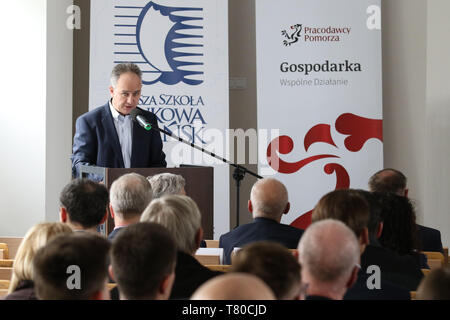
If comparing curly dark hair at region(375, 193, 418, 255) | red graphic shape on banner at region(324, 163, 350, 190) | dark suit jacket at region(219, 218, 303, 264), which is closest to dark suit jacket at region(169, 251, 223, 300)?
dark suit jacket at region(219, 218, 303, 264)

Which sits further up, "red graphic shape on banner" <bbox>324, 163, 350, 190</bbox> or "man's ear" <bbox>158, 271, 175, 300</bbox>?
"red graphic shape on banner" <bbox>324, 163, 350, 190</bbox>

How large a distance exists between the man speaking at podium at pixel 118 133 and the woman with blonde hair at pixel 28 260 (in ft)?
8.10

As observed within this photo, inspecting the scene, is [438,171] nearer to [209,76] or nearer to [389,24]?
[389,24]

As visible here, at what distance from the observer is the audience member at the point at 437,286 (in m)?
1.72

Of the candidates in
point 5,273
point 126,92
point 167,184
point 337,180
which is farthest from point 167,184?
point 337,180

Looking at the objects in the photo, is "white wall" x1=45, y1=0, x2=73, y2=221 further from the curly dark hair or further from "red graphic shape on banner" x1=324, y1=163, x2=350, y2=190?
the curly dark hair

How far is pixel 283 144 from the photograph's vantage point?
7574 millimetres

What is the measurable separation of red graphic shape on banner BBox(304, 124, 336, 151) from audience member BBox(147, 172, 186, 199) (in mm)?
3402

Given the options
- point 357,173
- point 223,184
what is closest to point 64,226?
point 223,184

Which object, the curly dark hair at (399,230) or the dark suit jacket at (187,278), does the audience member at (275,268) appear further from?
the curly dark hair at (399,230)

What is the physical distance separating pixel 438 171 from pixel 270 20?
243 centimetres

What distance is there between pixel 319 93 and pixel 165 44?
5.73 feet

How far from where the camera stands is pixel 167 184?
436 cm

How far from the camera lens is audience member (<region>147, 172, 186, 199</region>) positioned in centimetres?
436
